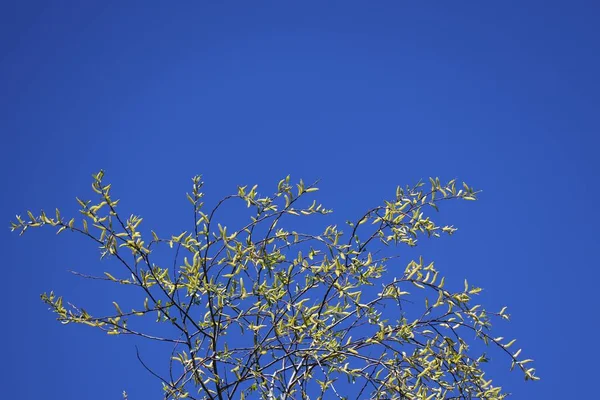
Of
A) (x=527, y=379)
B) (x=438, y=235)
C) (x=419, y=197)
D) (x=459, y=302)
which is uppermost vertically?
(x=419, y=197)

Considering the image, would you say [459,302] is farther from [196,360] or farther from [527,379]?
[196,360]

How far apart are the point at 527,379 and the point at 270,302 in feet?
3.85

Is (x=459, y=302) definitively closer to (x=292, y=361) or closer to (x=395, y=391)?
(x=395, y=391)

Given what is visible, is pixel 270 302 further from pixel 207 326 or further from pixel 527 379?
pixel 527 379

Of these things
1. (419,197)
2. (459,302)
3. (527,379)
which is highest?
(419,197)

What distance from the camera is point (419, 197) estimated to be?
3.48m

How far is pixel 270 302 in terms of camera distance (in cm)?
328

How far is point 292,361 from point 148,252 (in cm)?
83

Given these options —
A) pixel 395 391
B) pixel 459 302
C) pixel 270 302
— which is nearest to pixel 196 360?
Answer: pixel 270 302

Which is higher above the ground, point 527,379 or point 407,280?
point 407,280

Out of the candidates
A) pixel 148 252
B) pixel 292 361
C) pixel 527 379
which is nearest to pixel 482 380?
pixel 527 379

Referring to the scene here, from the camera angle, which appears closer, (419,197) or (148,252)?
(148,252)

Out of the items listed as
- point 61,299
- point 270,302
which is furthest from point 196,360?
point 61,299

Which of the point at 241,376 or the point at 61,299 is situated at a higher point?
the point at 61,299
